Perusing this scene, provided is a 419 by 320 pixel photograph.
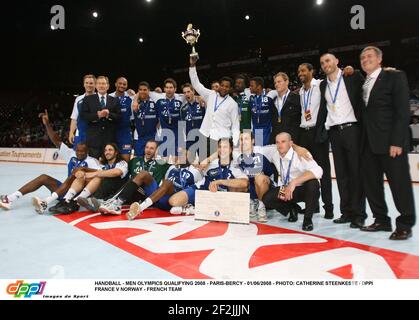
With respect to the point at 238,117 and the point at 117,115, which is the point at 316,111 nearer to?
the point at 238,117

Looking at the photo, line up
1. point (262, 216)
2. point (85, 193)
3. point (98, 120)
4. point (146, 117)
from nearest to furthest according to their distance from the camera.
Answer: point (262, 216) < point (85, 193) < point (98, 120) < point (146, 117)

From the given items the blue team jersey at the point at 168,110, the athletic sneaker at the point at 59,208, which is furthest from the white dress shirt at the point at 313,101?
the athletic sneaker at the point at 59,208

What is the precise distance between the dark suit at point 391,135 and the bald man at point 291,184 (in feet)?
2.08

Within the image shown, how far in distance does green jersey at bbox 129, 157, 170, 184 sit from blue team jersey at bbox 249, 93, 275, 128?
60.5 inches

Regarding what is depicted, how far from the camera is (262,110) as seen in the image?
5.20 meters

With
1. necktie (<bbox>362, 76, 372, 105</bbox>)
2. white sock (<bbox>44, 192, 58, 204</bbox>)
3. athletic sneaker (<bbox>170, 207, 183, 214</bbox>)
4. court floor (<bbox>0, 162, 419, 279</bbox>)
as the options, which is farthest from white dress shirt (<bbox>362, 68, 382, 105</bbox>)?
white sock (<bbox>44, 192, 58, 204</bbox>)

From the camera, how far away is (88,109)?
17.8 feet

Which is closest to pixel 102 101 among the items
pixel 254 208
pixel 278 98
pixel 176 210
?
pixel 176 210

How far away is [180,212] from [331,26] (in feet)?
47.2

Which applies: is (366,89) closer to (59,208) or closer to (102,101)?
(102,101)

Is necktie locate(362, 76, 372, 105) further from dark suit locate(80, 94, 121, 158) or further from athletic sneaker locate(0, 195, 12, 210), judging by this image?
athletic sneaker locate(0, 195, 12, 210)

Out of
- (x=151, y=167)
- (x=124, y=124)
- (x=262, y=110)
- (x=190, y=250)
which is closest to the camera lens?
(x=190, y=250)

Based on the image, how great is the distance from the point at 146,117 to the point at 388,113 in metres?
3.77

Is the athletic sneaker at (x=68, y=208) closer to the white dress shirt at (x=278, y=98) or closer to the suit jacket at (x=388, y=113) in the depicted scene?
the white dress shirt at (x=278, y=98)
